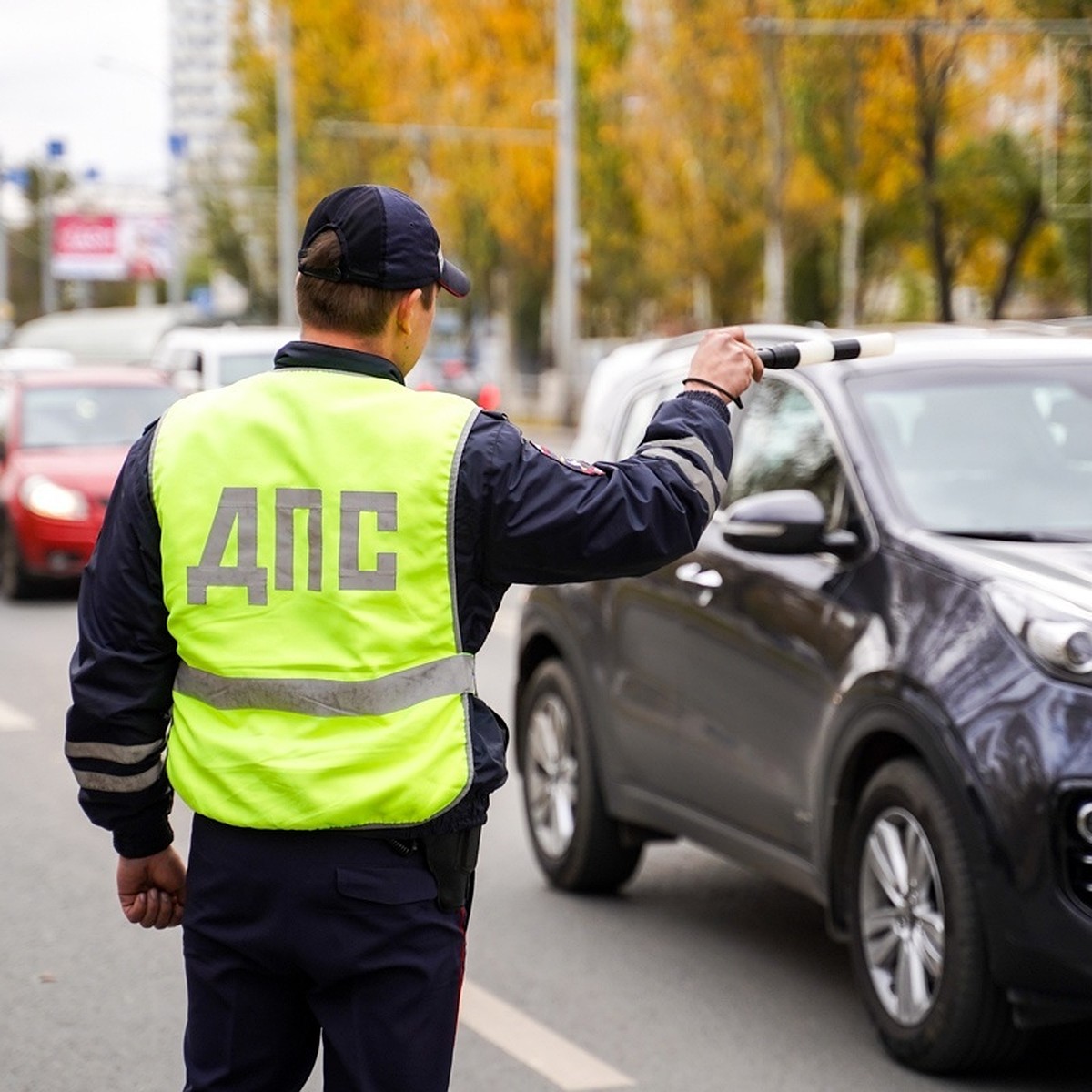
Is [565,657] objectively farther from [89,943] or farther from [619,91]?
[619,91]

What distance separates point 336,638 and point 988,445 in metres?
3.20

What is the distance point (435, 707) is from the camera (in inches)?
124

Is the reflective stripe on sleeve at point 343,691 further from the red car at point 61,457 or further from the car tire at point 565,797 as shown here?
the red car at point 61,457

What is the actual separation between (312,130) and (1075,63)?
1216 inches

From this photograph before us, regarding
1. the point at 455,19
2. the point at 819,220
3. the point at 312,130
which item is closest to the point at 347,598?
the point at 819,220

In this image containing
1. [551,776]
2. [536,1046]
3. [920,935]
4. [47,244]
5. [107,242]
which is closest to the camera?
[920,935]

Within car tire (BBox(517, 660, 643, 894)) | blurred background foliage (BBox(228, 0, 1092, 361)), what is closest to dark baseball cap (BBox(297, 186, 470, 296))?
car tire (BBox(517, 660, 643, 894))

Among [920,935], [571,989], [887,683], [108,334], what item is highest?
[887,683]

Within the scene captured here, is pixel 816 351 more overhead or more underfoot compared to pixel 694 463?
more overhead

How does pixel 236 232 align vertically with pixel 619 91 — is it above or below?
below

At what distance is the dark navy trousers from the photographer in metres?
3.11

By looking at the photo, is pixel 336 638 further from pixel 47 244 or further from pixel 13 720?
pixel 47 244

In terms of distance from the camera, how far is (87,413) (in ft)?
56.1

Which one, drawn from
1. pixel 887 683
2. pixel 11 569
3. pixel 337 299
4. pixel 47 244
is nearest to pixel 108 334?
pixel 11 569
